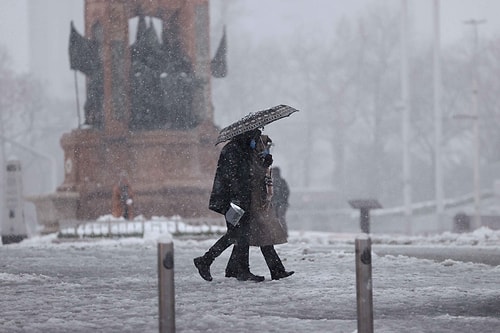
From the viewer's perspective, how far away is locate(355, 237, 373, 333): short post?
257 inches

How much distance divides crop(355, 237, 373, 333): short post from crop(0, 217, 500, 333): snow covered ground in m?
1.06

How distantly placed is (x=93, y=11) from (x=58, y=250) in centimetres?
1027

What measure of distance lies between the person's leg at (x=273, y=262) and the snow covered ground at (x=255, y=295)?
11 centimetres

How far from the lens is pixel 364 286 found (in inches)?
257

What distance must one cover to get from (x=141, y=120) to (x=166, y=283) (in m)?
21.3

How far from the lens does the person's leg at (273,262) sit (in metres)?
11.3

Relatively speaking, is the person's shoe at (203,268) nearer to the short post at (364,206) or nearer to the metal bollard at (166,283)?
the metal bollard at (166,283)

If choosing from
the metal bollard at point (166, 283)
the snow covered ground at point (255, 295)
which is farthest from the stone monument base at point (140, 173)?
the metal bollard at point (166, 283)

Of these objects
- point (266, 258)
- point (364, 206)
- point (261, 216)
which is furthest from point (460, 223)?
point (261, 216)

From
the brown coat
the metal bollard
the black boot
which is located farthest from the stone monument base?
the metal bollard

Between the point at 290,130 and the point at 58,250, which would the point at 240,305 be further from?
the point at 290,130

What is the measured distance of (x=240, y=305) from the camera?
29.9 feet

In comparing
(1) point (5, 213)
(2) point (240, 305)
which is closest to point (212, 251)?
(2) point (240, 305)

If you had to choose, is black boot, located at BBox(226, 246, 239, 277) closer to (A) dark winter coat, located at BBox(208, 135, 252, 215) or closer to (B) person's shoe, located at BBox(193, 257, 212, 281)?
(B) person's shoe, located at BBox(193, 257, 212, 281)
